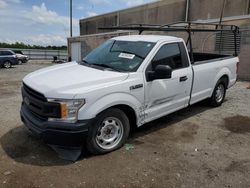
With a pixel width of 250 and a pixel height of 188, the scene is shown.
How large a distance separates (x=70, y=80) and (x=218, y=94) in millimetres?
4300

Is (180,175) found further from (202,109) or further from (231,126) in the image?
(202,109)

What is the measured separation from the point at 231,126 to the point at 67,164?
3469 millimetres

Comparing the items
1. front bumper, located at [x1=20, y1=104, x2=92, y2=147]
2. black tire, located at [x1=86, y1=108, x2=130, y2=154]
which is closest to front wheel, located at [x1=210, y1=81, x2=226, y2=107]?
black tire, located at [x1=86, y1=108, x2=130, y2=154]

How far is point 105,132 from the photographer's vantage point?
3.90 meters

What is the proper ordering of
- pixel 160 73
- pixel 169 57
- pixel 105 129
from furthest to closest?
pixel 169 57 → pixel 160 73 → pixel 105 129

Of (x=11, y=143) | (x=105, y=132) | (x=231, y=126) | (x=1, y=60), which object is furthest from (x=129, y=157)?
(x=1, y=60)

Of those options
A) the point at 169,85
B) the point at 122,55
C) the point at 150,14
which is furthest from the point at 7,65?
the point at 169,85

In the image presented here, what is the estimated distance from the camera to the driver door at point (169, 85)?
171 inches

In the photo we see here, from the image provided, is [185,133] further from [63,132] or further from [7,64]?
[7,64]

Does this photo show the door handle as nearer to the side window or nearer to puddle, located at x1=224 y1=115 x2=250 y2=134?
the side window

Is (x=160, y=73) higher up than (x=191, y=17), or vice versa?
(x=191, y=17)

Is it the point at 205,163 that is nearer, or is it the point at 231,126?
the point at 205,163

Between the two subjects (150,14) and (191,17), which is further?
(150,14)

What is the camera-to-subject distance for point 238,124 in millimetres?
5449
